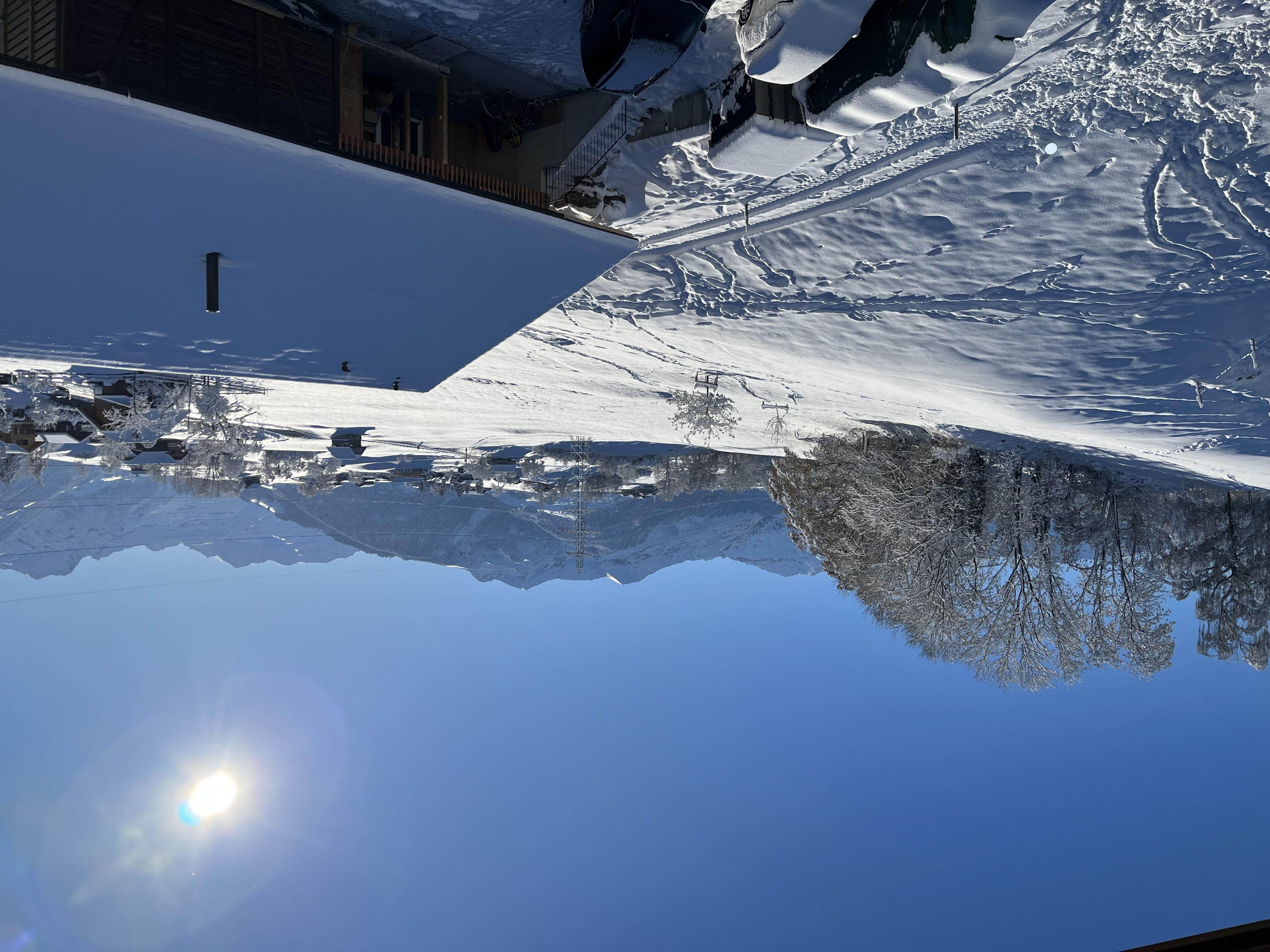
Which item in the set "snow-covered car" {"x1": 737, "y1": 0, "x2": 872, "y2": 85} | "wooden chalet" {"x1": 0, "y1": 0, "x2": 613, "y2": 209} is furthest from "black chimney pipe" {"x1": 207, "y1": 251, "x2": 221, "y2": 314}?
"snow-covered car" {"x1": 737, "y1": 0, "x2": 872, "y2": 85}

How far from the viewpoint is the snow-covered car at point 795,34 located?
6.20m

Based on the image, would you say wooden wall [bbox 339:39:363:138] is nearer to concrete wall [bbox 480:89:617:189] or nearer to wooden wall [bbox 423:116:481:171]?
wooden wall [bbox 423:116:481:171]

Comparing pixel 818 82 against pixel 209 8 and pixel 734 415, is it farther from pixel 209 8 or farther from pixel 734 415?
pixel 734 415

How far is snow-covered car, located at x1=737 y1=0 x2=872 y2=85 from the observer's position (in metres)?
6.20

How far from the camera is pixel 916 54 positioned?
631 centimetres

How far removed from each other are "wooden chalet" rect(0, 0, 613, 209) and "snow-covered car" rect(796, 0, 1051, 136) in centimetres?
236

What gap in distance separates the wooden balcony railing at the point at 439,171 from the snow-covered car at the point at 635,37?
128 cm

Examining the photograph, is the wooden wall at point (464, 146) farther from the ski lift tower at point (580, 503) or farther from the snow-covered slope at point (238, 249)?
the ski lift tower at point (580, 503)

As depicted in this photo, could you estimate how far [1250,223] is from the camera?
25.8ft

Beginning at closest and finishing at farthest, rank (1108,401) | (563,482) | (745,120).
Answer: (745,120)
(1108,401)
(563,482)

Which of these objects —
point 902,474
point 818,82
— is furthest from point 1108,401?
point 902,474

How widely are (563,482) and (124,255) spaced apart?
76.8 feet

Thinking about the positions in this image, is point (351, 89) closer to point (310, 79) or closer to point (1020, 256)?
point (310, 79)

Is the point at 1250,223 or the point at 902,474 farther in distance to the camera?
the point at 902,474
